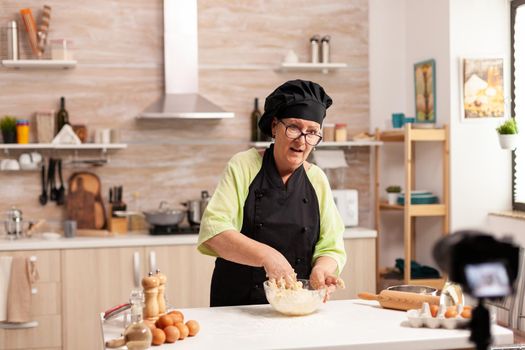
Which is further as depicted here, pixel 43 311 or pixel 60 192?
pixel 60 192

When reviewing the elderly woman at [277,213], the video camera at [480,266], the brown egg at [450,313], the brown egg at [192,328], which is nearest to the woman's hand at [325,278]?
the elderly woman at [277,213]

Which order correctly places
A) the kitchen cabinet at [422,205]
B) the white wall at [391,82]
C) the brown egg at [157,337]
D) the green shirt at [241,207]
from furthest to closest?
the white wall at [391,82] < the kitchen cabinet at [422,205] < the green shirt at [241,207] < the brown egg at [157,337]

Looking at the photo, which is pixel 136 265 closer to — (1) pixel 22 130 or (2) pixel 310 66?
(1) pixel 22 130

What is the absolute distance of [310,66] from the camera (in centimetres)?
515

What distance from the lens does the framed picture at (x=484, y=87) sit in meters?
4.74

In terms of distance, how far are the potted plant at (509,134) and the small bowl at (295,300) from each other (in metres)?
2.48

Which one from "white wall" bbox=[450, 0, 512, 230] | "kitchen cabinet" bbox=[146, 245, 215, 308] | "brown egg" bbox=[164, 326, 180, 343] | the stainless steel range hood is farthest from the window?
"brown egg" bbox=[164, 326, 180, 343]

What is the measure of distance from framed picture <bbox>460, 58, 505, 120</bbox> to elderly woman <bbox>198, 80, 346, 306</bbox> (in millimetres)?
2361

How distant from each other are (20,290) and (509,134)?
314 centimetres

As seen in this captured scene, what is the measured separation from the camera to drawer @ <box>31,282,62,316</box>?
451cm

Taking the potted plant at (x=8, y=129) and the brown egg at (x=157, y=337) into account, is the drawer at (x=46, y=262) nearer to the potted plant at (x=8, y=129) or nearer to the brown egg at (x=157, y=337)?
the potted plant at (x=8, y=129)

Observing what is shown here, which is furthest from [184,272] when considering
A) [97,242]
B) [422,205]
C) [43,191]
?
[422,205]

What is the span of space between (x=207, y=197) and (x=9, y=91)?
Result: 61.2 inches

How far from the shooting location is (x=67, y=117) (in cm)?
505
